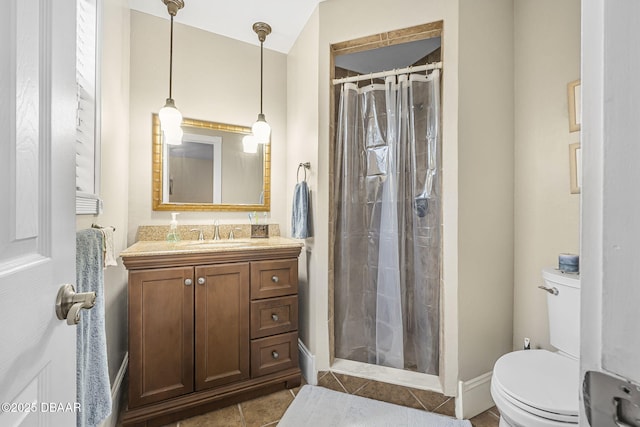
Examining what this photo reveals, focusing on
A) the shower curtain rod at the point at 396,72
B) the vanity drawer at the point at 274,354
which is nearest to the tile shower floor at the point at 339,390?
the vanity drawer at the point at 274,354

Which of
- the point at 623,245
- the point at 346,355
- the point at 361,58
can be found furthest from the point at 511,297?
the point at 361,58

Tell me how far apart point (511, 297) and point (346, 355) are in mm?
1136

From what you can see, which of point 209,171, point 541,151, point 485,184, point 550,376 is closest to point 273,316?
point 209,171

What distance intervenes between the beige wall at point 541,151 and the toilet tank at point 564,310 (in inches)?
8.2

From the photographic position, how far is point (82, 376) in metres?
0.85

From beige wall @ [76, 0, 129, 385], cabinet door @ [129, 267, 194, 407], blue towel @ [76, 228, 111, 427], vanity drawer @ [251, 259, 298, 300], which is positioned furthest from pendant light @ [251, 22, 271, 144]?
blue towel @ [76, 228, 111, 427]

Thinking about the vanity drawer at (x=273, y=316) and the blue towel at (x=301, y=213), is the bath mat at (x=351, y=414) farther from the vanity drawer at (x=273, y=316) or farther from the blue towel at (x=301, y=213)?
the blue towel at (x=301, y=213)

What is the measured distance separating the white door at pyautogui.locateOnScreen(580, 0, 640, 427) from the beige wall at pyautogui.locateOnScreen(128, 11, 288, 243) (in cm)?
216

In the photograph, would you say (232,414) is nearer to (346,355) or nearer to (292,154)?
(346,355)

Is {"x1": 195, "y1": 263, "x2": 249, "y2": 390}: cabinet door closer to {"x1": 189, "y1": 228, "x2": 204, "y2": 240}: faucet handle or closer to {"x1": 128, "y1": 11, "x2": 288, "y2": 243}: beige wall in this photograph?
{"x1": 189, "y1": 228, "x2": 204, "y2": 240}: faucet handle

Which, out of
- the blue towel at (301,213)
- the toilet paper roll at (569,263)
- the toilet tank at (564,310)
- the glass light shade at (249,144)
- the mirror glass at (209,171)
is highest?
the glass light shade at (249,144)

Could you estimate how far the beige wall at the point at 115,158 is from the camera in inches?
53.4

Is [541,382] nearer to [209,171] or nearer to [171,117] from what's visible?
[209,171]

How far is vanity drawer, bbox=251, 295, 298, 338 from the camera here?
1.71 metres
